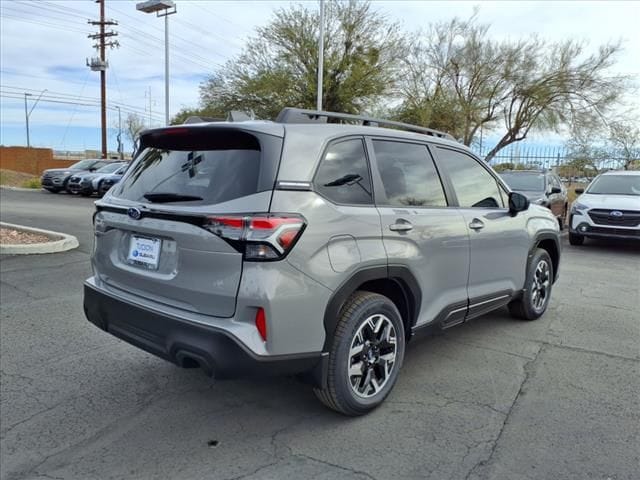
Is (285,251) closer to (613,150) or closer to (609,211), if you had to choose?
(609,211)

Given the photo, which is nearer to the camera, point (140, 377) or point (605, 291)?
point (140, 377)

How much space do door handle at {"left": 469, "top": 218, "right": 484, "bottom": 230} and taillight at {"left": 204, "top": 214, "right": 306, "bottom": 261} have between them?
1.94 m

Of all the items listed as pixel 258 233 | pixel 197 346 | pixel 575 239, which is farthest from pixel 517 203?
pixel 575 239

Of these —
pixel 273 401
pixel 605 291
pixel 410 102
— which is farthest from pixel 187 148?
pixel 410 102

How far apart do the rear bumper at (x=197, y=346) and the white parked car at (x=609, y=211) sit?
30.8 feet

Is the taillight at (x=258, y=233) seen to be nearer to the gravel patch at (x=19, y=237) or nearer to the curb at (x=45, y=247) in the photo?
the curb at (x=45, y=247)

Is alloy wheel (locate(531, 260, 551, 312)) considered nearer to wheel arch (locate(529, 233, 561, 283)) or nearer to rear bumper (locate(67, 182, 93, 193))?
wheel arch (locate(529, 233, 561, 283))

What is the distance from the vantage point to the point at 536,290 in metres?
5.39

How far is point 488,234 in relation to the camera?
4363 millimetres

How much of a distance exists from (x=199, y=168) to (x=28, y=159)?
44.3 m

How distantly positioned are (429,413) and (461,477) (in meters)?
0.69

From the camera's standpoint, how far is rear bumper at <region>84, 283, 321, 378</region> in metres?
2.69

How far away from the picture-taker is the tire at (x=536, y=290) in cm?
516

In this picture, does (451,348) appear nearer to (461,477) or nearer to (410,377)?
(410,377)
